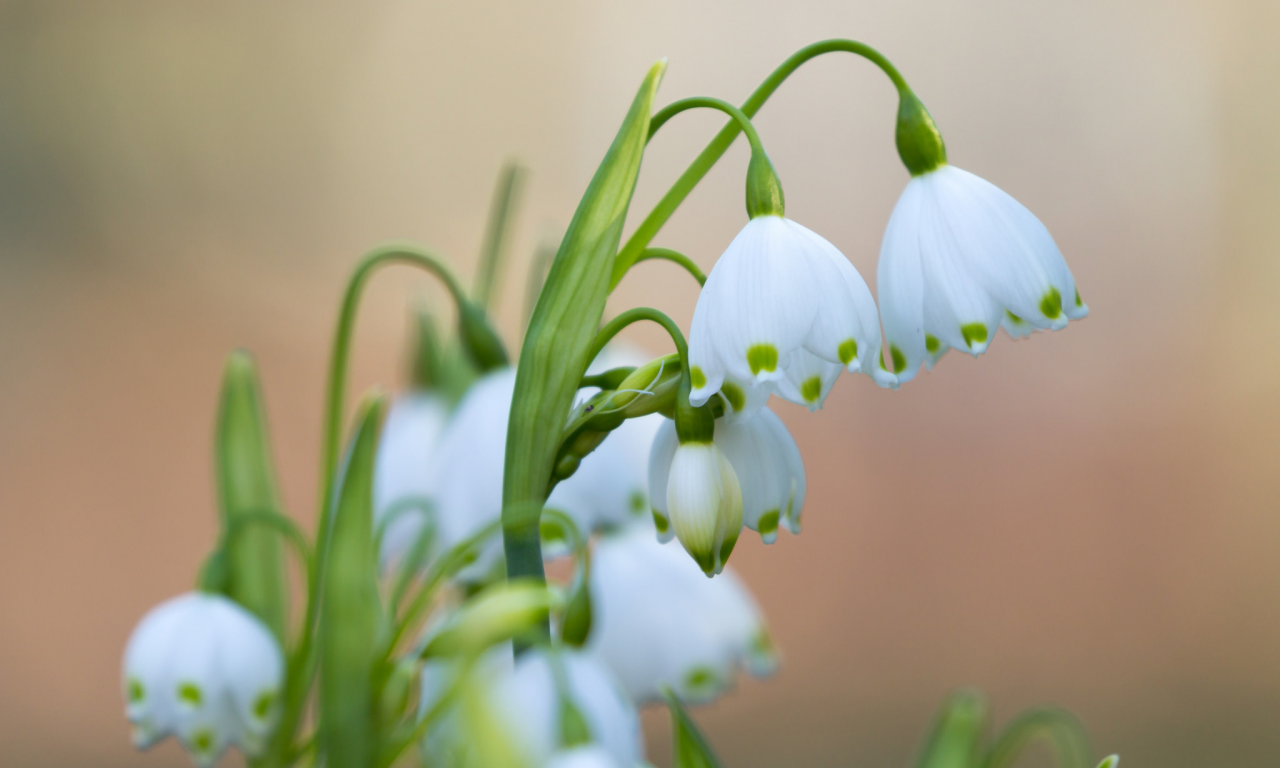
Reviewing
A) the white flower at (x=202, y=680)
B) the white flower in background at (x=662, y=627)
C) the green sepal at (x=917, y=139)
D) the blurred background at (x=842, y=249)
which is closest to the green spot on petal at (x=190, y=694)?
the white flower at (x=202, y=680)

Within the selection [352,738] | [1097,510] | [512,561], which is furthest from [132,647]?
[1097,510]

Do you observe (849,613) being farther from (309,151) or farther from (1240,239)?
(309,151)

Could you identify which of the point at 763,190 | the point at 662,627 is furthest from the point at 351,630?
the point at 763,190

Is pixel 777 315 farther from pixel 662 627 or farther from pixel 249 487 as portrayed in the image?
pixel 249 487

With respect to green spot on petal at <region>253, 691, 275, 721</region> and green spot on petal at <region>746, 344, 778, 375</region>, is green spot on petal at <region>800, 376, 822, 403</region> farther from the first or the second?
green spot on petal at <region>253, 691, 275, 721</region>

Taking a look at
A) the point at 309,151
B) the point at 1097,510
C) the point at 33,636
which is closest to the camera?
the point at 33,636

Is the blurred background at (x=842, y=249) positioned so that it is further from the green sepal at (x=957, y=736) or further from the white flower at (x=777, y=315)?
the white flower at (x=777, y=315)
